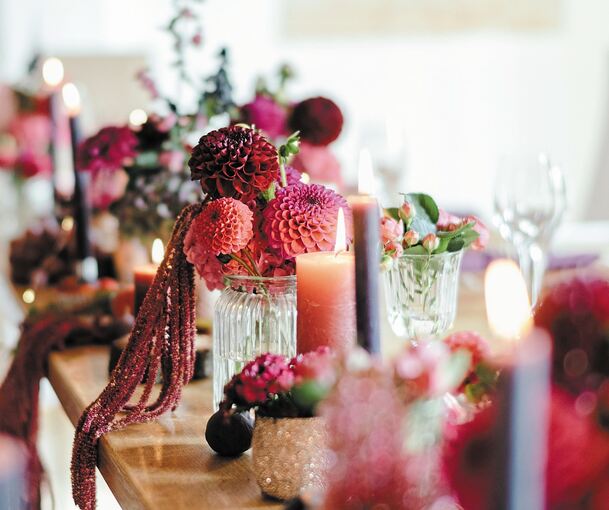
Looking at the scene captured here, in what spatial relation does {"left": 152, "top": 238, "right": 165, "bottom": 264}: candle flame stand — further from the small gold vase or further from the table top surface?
the small gold vase

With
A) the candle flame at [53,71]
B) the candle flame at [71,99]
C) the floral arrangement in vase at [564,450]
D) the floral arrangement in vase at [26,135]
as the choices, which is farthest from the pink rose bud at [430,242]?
the floral arrangement in vase at [26,135]

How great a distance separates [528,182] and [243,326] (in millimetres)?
635

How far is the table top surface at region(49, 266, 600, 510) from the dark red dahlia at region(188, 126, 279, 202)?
0.79 ft

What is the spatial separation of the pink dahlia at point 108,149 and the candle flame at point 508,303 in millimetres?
980

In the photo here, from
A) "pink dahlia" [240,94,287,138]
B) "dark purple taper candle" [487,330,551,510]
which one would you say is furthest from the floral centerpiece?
"pink dahlia" [240,94,287,138]

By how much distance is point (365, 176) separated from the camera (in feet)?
2.72

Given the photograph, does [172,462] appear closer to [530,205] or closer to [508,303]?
[508,303]

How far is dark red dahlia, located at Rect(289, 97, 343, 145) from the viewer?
151 cm

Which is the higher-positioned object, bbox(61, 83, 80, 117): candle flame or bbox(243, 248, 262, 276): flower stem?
bbox(61, 83, 80, 117): candle flame

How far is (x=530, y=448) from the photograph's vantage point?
0.37 meters

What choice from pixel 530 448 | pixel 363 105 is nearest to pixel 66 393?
pixel 530 448

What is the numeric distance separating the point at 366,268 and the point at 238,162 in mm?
229

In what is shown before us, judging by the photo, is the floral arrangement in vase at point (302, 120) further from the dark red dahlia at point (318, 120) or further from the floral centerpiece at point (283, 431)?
the floral centerpiece at point (283, 431)

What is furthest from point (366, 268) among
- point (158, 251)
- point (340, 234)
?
point (158, 251)
